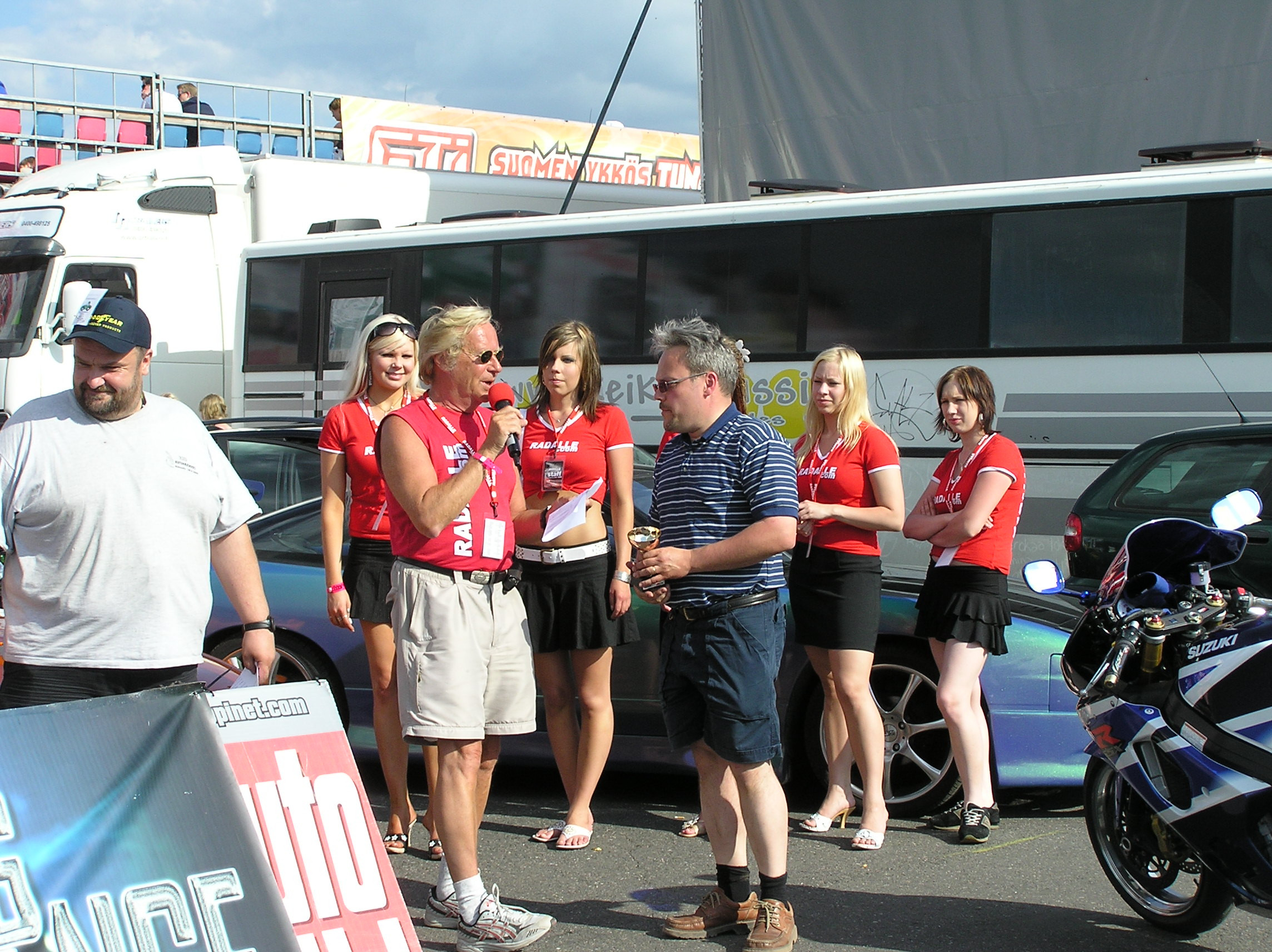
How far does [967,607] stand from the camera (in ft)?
15.7

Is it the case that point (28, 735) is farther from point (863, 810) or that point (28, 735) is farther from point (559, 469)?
point (863, 810)

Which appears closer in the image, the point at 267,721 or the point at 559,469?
the point at 267,721

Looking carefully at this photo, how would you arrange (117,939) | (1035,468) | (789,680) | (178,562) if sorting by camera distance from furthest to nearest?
(1035,468) < (789,680) < (178,562) < (117,939)

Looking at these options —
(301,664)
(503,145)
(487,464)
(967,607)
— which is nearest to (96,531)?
(487,464)

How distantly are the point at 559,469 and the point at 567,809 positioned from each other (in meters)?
1.45

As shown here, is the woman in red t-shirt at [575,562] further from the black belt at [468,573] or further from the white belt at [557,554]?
the black belt at [468,573]

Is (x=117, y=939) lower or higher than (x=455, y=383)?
lower

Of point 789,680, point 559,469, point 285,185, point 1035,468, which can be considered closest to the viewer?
point 559,469

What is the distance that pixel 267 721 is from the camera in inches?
122

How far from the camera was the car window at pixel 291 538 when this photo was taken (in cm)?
579

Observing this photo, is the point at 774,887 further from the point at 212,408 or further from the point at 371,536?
the point at 212,408

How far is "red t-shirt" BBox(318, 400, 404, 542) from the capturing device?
15.9 feet

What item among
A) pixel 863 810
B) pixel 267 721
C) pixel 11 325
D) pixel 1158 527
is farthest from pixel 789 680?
pixel 11 325

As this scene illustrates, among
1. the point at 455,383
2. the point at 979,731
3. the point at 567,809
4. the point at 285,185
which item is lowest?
the point at 567,809
